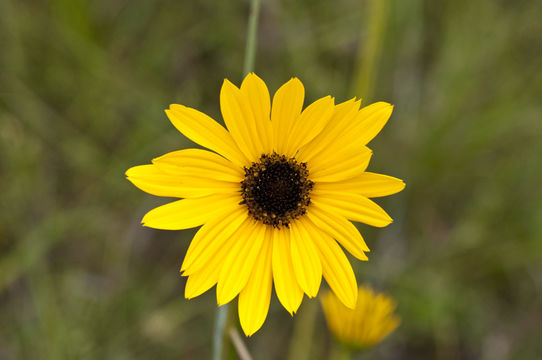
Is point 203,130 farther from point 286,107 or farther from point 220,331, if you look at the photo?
point 220,331

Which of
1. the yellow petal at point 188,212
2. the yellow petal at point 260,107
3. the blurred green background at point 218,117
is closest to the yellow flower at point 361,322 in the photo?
the yellow petal at point 188,212

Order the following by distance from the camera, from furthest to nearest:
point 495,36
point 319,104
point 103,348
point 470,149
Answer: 1. point 495,36
2. point 470,149
3. point 103,348
4. point 319,104

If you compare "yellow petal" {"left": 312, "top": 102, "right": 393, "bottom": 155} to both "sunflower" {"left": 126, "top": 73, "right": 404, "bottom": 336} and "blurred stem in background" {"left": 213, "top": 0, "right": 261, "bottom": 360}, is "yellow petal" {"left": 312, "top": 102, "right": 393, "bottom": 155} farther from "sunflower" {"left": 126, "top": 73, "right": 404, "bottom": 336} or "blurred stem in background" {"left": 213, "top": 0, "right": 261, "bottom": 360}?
"blurred stem in background" {"left": 213, "top": 0, "right": 261, "bottom": 360}

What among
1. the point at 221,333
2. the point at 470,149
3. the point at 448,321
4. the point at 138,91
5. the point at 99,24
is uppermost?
the point at 99,24

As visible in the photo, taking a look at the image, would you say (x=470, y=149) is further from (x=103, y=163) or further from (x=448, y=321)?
(x=103, y=163)

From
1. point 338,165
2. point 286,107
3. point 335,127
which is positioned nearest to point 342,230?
point 338,165

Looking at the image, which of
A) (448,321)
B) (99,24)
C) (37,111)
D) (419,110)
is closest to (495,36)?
(419,110)
